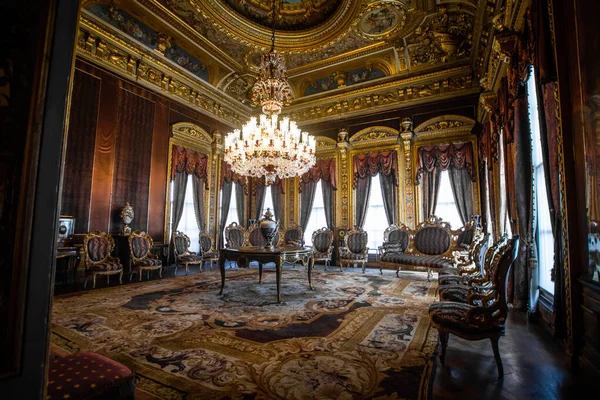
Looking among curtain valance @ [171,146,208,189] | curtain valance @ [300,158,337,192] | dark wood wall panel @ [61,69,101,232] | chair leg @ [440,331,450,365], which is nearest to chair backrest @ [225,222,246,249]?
curtain valance @ [171,146,208,189]

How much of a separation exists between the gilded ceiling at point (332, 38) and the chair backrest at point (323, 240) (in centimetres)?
338

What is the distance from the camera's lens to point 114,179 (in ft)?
18.5

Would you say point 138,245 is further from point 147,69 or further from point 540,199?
point 540,199

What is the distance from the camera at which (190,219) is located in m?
7.32

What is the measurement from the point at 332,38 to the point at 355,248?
459 cm

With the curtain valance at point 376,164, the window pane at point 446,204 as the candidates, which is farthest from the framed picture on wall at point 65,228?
the window pane at point 446,204

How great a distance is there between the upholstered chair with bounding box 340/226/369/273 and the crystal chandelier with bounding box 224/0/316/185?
2.31m

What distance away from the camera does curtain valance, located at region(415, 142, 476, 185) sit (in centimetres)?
648

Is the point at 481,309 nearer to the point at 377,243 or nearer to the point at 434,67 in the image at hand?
the point at 377,243

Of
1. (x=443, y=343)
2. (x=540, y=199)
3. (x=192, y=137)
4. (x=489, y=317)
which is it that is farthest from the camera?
(x=192, y=137)

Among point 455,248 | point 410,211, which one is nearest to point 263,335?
point 455,248

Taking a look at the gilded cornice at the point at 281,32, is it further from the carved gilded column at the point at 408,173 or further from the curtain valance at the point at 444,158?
the curtain valance at the point at 444,158

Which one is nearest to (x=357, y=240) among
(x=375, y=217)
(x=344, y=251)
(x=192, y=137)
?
(x=344, y=251)

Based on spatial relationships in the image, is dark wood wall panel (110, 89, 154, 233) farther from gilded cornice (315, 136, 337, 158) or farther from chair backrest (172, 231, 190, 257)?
gilded cornice (315, 136, 337, 158)
